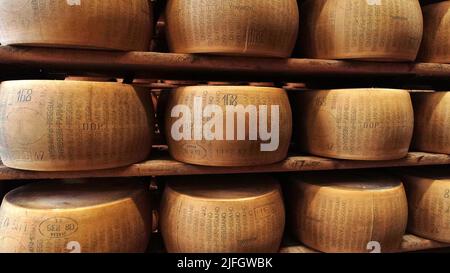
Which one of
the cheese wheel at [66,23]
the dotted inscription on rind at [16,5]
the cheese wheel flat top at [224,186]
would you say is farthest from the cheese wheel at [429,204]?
the dotted inscription on rind at [16,5]

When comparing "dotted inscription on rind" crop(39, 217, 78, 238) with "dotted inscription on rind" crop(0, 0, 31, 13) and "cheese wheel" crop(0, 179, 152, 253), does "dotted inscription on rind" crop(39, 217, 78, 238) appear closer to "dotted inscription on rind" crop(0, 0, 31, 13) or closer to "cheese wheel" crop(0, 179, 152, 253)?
"cheese wheel" crop(0, 179, 152, 253)

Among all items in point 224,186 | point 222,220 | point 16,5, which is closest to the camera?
point 16,5

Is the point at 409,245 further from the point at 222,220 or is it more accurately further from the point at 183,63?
the point at 183,63

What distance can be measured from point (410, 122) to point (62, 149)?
3.37ft

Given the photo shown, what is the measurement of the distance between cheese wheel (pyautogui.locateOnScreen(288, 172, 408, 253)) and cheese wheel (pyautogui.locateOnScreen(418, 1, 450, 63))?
0.47 metres

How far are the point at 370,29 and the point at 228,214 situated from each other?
69cm

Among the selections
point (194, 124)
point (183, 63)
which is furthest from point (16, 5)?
point (194, 124)

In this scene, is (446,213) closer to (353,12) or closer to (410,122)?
(410,122)

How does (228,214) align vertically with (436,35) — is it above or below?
below

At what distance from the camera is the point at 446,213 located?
1047 millimetres

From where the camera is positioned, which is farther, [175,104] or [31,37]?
[175,104]

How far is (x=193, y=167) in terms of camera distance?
0.90 metres

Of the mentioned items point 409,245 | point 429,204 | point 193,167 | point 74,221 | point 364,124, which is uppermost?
point 364,124

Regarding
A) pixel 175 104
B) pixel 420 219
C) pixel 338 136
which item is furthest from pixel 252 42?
pixel 420 219
